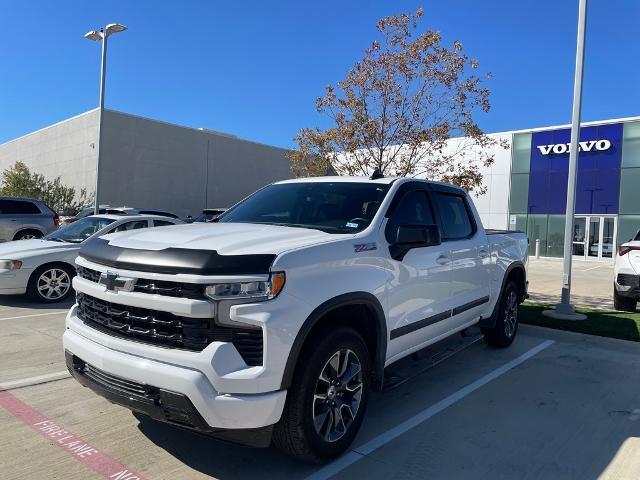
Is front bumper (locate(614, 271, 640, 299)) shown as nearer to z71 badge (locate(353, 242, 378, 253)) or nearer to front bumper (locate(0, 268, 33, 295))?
z71 badge (locate(353, 242, 378, 253))

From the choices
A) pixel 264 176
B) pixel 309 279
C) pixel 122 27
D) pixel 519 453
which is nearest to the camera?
pixel 309 279

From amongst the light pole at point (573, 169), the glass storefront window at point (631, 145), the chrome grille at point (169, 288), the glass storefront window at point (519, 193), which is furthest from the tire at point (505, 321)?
the glass storefront window at point (519, 193)

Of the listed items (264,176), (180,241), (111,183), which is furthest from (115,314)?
(264,176)

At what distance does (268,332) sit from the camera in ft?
9.02

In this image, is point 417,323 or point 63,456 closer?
point 63,456

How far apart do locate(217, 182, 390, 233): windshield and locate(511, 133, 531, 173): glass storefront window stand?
1007 inches

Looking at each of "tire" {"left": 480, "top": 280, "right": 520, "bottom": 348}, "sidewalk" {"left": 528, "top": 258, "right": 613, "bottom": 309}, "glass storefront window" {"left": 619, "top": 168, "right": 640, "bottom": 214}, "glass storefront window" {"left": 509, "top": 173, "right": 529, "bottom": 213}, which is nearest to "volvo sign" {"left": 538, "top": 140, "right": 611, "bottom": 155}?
"glass storefront window" {"left": 619, "top": 168, "right": 640, "bottom": 214}

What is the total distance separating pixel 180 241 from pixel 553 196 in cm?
2685

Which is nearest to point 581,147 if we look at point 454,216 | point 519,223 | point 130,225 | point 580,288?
point 519,223

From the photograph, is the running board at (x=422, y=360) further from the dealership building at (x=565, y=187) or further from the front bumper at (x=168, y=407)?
the dealership building at (x=565, y=187)

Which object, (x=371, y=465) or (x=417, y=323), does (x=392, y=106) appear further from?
(x=371, y=465)

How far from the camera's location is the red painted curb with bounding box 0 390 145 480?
3.16m

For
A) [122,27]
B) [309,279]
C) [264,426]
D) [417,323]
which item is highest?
[122,27]

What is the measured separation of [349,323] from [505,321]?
3.44m
